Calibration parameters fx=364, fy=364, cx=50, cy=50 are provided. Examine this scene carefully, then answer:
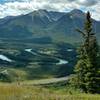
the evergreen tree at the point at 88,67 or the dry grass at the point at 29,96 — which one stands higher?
the dry grass at the point at 29,96

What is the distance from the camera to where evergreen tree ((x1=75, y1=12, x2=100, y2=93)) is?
148 ft

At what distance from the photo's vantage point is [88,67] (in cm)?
4584

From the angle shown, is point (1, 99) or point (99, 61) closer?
point (1, 99)

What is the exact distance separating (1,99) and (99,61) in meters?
34.5

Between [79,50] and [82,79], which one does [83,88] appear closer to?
[82,79]

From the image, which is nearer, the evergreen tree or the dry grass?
the dry grass

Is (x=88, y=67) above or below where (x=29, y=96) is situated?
below

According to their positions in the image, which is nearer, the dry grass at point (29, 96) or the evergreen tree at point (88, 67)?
the dry grass at point (29, 96)

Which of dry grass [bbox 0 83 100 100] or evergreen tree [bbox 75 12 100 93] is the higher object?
dry grass [bbox 0 83 100 100]

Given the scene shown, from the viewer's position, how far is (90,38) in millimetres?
50500

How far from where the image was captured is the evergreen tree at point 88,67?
45.2 m

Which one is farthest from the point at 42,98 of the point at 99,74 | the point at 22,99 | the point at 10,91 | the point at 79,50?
the point at 79,50

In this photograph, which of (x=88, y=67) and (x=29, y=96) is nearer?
(x=29, y=96)

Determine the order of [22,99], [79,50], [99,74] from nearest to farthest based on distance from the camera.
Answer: [22,99] < [99,74] < [79,50]
